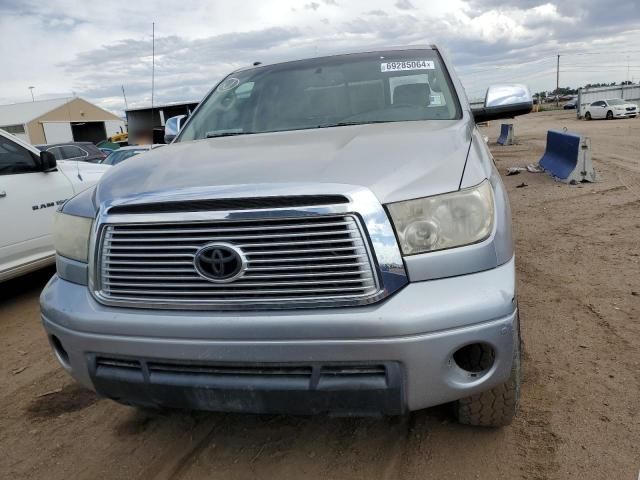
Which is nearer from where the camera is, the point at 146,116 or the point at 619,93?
the point at 146,116

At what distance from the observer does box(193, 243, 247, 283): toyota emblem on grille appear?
198cm

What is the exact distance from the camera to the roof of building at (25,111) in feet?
159

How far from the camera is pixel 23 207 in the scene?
498 cm

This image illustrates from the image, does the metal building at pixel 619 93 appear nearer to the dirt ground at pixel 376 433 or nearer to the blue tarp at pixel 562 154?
the blue tarp at pixel 562 154

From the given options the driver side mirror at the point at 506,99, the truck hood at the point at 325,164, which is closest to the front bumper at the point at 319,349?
the truck hood at the point at 325,164

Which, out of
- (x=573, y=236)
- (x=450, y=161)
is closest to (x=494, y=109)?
(x=450, y=161)

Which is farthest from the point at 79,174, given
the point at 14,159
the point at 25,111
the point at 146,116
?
the point at 25,111

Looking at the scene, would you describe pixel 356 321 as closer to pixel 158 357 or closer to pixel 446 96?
pixel 158 357

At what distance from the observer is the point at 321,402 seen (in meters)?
1.98

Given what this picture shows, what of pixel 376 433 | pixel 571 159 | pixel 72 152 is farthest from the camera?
pixel 72 152

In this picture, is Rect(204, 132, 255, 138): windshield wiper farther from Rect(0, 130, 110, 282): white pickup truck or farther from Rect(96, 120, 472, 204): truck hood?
Rect(0, 130, 110, 282): white pickup truck

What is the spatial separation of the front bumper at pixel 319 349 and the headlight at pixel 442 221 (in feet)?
0.47

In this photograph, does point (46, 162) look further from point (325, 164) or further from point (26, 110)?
point (26, 110)

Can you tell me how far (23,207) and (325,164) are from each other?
396 cm
